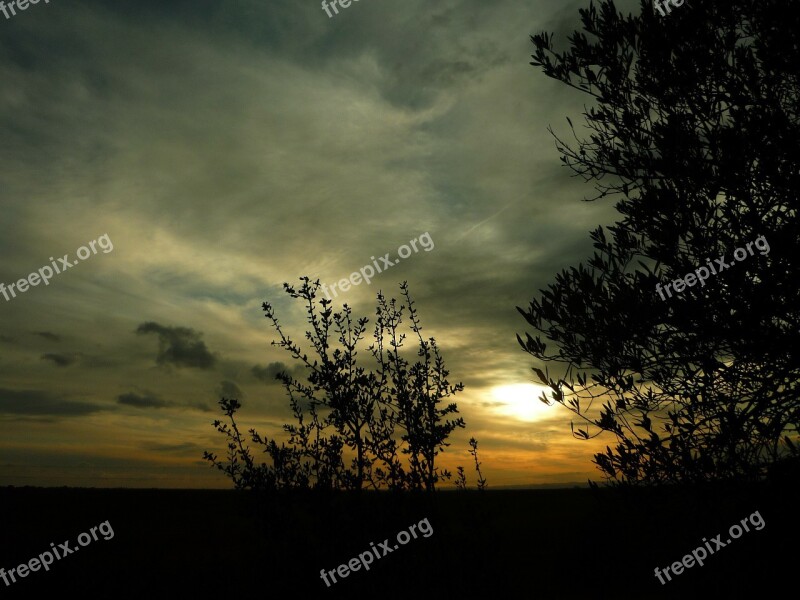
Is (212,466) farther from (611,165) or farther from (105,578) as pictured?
(105,578)

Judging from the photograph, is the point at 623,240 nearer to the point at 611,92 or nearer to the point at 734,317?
the point at 734,317

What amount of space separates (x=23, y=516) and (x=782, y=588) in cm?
5030

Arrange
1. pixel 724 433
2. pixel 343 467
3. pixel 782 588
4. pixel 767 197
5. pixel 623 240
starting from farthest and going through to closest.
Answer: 1. pixel 343 467
2. pixel 623 240
3. pixel 767 197
4. pixel 724 433
5. pixel 782 588

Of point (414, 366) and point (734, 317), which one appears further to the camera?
point (414, 366)

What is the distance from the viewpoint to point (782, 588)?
19.2 ft

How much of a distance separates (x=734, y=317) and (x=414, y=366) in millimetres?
5373

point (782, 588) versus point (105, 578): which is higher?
point (105, 578)

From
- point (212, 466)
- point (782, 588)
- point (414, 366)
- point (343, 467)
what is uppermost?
point (414, 366)

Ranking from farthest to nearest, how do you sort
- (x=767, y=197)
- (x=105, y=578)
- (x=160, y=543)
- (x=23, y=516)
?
(x=23, y=516) → (x=160, y=543) → (x=105, y=578) → (x=767, y=197)

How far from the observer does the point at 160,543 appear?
3278 cm

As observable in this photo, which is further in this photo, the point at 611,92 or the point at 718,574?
the point at 611,92

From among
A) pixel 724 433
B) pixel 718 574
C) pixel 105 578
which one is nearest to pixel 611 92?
pixel 724 433

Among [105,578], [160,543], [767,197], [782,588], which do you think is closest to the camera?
[782,588]

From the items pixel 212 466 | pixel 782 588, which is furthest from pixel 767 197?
pixel 212 466
